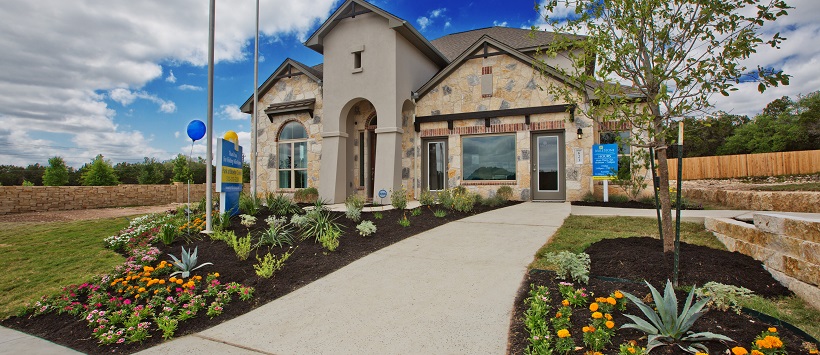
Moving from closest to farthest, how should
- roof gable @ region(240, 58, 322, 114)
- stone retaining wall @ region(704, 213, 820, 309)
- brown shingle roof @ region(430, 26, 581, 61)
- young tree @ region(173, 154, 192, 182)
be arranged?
stone retaining wall @ region(704, 213, 820, 309) < roof gable @ region(240, 58, 322, 114) < brown shingle roof @ region(430, 26, 581, 61) < young tree @ region(173, 154, 192, 182)

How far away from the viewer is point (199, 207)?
1009cm

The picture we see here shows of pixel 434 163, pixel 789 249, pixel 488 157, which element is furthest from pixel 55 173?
pixel 789 249

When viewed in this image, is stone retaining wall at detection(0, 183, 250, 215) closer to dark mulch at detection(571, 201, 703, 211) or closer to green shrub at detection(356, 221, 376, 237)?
green shrub at detection(356, 221, 376, 237)

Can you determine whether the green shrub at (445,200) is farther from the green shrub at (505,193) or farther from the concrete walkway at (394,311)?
the concrete walkway at (394,311)

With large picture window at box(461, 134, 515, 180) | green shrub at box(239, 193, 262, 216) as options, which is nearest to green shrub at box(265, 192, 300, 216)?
green shrub at box(239, 193, 262, 216)

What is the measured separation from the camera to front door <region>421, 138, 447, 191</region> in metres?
12.8

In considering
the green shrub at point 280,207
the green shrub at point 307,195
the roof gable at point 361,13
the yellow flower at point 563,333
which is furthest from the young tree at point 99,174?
the yellow flower at point 563,333

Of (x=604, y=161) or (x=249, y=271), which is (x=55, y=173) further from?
(x=604, y=161)

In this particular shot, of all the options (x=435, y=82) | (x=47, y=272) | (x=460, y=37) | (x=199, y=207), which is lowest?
(x=47, y=272)

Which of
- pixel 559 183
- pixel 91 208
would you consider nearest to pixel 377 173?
pixel 559 183

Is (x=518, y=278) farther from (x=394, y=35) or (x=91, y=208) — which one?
(x=91, y=208)

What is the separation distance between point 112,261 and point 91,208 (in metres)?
13.6

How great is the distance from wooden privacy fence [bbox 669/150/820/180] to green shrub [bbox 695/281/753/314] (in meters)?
20.9

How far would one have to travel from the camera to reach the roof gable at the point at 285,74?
47.3 ft
